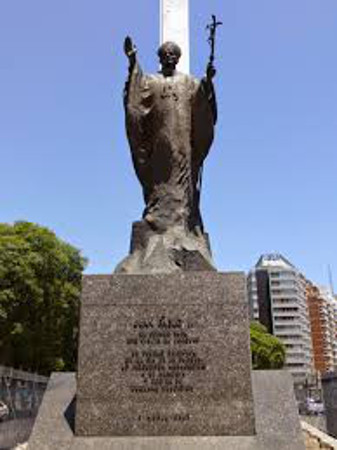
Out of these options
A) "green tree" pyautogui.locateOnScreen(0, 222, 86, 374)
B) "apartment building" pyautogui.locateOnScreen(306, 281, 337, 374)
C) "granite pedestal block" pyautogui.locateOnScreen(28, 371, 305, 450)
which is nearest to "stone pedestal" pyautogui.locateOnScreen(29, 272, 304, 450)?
"granite pedestal block" pyautogui.locateOnScreen(28, 371, 305, 450)

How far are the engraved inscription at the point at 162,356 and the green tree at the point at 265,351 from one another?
5005cm

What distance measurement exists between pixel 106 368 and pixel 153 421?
0.80 m

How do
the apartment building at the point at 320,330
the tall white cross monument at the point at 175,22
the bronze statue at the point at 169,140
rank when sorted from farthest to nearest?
the apartment building at the point at 320,330 → the tall white cross monument at the point at 175,22 → the bronze statue at the point at 169,140

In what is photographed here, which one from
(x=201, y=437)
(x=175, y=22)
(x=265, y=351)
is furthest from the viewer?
(x=265, y=351)

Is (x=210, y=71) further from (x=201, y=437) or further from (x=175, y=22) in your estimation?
(x=175, y=22)

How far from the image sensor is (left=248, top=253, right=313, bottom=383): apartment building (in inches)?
4296

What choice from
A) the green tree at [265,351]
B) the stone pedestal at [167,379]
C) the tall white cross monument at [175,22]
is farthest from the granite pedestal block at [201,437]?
the green tree at [265,351]

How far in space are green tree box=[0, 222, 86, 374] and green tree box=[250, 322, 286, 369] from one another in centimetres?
2873

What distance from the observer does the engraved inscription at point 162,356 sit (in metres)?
6.04

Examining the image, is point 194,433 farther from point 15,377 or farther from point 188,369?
point 15,377

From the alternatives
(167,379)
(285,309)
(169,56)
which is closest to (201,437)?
(167,379)

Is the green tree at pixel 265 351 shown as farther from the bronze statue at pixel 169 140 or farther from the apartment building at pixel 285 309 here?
the bronze statue at pixel 169 140

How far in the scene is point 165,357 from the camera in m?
6.16

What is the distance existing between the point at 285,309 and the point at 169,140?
110 meters
